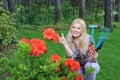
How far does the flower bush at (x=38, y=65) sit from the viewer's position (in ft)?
11.4

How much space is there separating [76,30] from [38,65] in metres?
1.18

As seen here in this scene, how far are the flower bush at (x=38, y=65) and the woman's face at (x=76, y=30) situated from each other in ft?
3.15

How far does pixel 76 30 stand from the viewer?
4668mm

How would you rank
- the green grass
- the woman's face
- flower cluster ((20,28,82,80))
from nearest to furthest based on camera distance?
flower cluster ((20,28,82,80))
the woman's face
the green grass

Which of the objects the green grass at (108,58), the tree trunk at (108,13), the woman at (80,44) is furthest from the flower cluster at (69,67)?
the tree trunk at (108,13)

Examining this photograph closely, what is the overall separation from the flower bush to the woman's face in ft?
3.15

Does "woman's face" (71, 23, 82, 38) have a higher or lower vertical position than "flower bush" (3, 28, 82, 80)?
higher

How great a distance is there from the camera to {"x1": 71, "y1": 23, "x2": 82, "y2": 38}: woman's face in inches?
183

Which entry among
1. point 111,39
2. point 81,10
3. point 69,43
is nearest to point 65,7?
point 81,10

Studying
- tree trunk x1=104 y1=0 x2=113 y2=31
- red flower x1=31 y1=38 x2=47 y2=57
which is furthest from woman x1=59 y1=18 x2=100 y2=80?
tree trunk x1=104 y1=0 x2=113 y2=31

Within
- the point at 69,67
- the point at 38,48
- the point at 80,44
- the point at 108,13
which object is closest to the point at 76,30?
the point at 80,44

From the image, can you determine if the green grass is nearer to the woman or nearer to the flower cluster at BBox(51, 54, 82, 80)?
the woman

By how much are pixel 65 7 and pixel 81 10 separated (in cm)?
867

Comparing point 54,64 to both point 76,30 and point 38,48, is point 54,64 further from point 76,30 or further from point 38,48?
point 76,30
